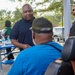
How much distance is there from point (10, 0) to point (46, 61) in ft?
65.8

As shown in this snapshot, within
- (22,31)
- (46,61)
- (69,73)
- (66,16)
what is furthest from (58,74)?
(66,16)

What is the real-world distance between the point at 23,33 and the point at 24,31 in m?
0.04

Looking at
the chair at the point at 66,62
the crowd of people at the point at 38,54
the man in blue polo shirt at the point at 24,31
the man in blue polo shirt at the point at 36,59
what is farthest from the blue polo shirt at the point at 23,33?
the chair at the point at 66,62

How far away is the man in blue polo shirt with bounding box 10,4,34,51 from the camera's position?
435 cm

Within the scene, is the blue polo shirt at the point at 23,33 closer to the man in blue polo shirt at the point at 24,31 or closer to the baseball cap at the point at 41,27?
the man in blue polo shirt at the point at 24,31

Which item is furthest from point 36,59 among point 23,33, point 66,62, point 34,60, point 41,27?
point 23,33

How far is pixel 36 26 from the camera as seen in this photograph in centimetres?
227

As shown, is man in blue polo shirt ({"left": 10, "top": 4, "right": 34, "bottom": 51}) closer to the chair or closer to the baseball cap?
the baseball cap

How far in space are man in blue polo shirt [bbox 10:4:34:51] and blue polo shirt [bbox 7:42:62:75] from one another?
7.06 ft

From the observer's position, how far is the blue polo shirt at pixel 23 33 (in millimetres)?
4352

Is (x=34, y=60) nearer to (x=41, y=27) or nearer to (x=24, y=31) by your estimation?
(x=41, y=27)

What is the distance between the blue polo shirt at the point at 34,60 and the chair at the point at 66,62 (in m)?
0.28

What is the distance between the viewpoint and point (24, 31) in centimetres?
437

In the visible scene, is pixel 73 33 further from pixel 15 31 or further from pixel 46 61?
pixel 46 61
